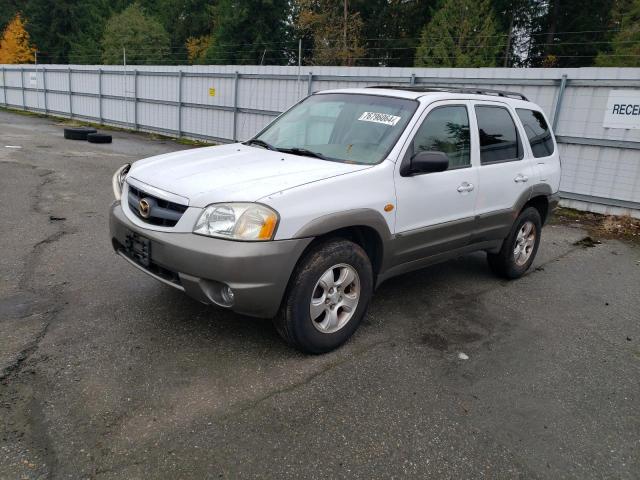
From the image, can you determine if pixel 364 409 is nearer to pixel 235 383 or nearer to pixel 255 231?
pixel 235 383

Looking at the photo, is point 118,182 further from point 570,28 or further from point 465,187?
point 570,28

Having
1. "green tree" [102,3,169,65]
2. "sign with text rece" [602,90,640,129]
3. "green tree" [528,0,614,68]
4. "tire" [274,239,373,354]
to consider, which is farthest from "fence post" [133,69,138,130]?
A: "green tree" [102,3,169,65]

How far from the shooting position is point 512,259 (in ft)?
17.6

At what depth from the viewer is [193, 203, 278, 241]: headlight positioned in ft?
10.1

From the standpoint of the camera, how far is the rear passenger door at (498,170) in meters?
4.63

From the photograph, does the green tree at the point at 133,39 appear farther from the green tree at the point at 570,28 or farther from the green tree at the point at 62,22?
the green tree at the point at 570,28

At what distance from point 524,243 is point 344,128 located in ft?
8.42

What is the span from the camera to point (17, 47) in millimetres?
58281

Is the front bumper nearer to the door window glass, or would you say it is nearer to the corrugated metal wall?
the door window glass

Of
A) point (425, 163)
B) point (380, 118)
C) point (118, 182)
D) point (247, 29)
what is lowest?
point (118, 182)

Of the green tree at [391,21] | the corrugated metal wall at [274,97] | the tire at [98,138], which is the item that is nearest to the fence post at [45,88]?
the corrugated metal wall at [274,97]

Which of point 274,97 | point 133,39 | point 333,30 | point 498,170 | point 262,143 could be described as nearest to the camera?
point 262,143

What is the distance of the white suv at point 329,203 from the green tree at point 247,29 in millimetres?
41256

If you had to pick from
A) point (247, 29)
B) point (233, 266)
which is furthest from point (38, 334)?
point (247, 29)
